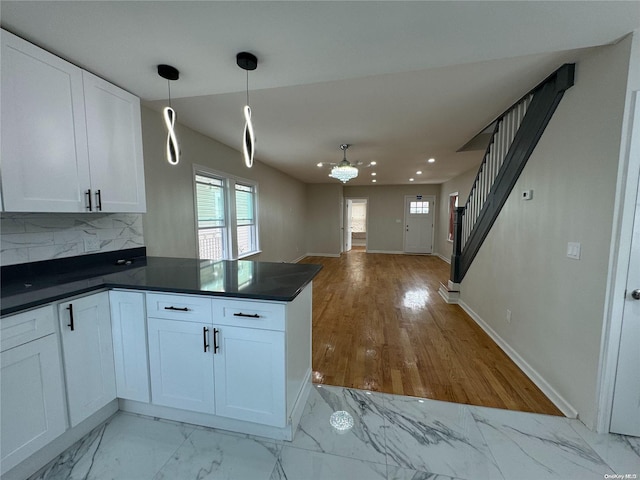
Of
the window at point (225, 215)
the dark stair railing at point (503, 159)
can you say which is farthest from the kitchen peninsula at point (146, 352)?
the dark stair railing at point (503, 159)

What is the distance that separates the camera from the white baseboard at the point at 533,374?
1.74 meters

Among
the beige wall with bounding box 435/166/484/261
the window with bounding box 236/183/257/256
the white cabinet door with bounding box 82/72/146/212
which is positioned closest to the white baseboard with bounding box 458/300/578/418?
the white cabinet door with bounding box 82/72/146/212

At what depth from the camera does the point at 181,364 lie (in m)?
1.57

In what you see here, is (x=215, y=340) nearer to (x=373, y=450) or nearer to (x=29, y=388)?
(x=29, y=388)

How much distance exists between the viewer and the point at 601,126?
5.07 ft

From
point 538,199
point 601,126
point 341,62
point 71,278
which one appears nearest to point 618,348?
point 538,199

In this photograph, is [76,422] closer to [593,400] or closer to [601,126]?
[593,400]

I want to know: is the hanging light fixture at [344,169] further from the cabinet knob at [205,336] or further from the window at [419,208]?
the window at [419,208]

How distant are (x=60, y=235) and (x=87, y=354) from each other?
940mm

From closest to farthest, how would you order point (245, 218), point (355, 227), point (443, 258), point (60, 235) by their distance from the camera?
1. point (60, 235)
2. point (245, 218)
3. point (443, 258)
4. point (355, 227)

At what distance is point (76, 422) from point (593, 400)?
306cm

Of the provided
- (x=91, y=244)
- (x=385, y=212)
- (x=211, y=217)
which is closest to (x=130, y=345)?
(x=91, y=244)

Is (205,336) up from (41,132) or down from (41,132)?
down

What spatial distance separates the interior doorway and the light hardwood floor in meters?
4.76
